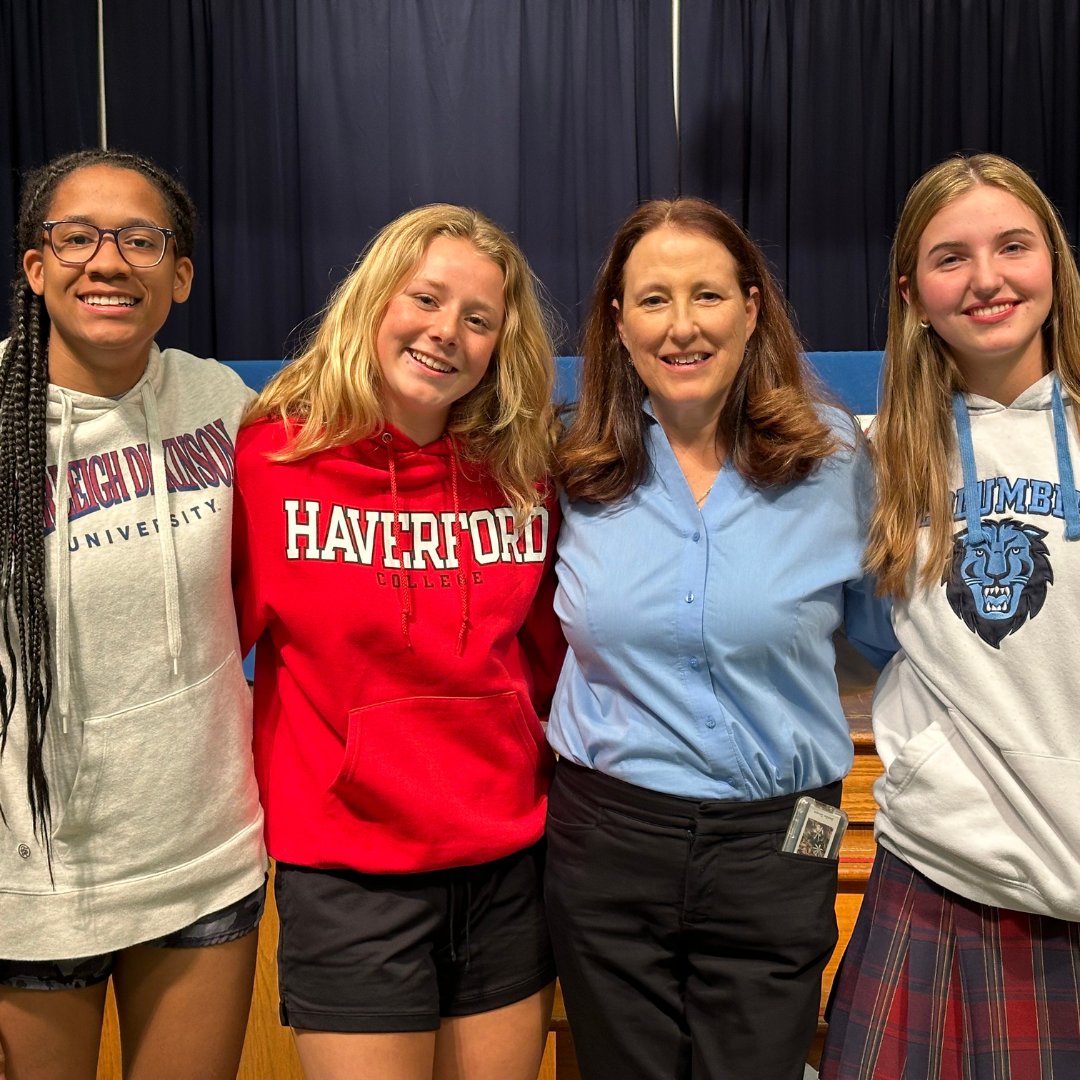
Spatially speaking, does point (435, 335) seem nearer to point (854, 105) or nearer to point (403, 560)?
point (403, 560)

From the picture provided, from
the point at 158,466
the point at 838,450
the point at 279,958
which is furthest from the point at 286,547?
the point at 838,450

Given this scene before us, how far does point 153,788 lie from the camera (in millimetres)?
1395

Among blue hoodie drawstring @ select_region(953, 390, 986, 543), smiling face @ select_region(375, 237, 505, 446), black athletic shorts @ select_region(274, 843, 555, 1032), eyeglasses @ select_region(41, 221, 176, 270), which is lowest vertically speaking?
black athletic shorts @ select_region(274, 843, 555, 1032)

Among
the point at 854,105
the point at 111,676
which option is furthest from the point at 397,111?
the point at 111,676

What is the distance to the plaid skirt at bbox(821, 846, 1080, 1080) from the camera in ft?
4.32

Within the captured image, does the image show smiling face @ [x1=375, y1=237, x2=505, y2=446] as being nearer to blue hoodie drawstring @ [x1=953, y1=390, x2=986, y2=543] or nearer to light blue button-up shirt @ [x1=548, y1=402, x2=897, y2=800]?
light blue button-up shirt @ [x1=548, y1=402, x2=897, y2=800]

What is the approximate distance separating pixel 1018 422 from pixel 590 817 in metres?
0.75

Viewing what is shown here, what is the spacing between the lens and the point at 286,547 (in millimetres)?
1477

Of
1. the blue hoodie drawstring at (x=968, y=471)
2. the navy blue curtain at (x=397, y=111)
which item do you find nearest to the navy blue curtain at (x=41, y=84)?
the navy blue curtain at (x=397, y=111)

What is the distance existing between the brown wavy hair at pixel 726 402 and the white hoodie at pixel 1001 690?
0.22m

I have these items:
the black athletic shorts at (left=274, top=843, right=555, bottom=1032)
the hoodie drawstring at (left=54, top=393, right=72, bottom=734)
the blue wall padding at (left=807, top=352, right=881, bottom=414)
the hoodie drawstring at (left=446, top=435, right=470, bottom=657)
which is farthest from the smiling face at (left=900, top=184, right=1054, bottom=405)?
the blue wall padding at (left=807, top=352, right=881, bottom=414)

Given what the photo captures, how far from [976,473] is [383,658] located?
2.66 feet

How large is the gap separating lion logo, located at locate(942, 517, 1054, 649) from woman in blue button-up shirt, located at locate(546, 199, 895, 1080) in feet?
0.47

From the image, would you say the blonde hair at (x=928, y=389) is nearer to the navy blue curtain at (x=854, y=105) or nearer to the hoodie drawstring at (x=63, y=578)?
the hoodie drawstring at (x=63, y=578)
